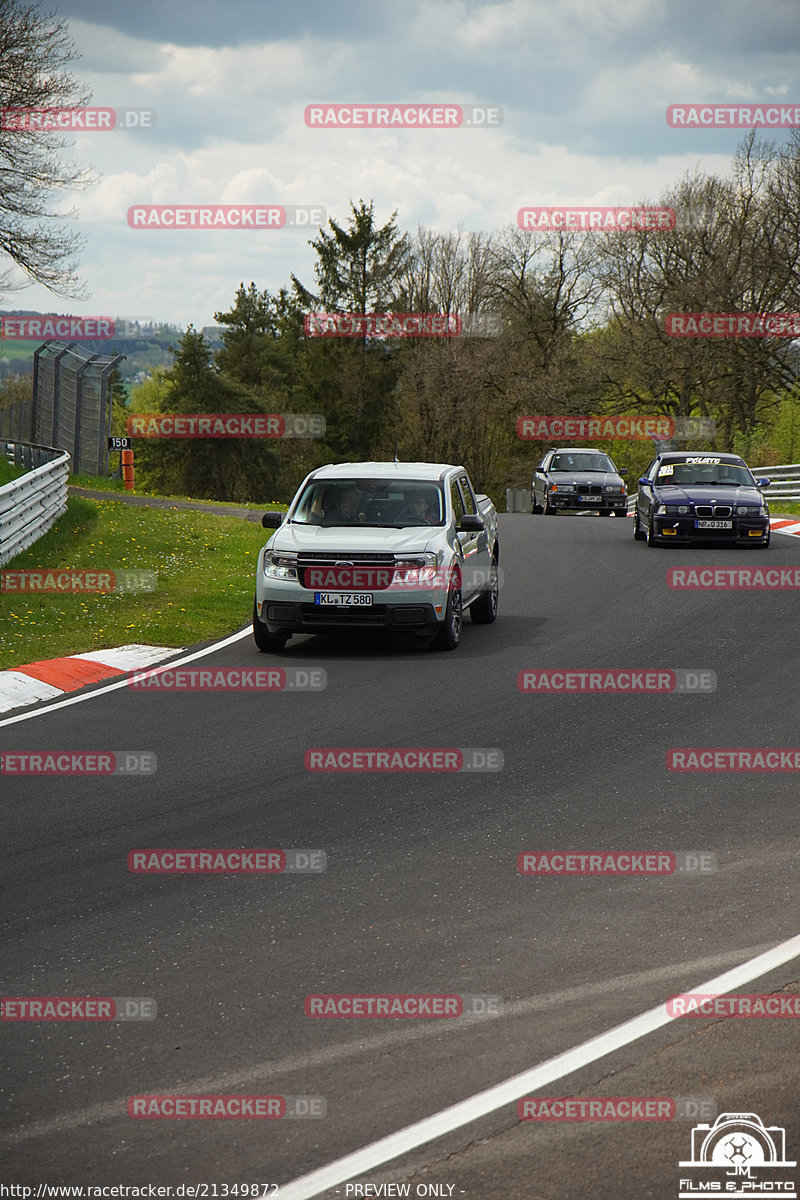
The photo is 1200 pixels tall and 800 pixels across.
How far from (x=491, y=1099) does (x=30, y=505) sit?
55.6ft

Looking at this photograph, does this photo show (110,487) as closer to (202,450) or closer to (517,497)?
(202,450)

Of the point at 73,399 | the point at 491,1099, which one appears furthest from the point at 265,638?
the point at 73,399

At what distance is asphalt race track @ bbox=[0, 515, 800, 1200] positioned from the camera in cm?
363

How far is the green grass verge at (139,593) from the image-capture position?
43.1 ft

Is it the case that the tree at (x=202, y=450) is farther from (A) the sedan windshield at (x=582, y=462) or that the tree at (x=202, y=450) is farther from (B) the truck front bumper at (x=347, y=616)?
(B) the truck front bumper at (x=347, y=616)

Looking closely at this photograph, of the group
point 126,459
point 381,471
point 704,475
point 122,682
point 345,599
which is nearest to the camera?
point 122,682

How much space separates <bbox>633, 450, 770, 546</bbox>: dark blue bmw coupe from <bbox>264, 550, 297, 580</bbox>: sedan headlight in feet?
37.0

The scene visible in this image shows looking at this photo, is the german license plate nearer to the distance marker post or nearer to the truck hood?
the truck hood

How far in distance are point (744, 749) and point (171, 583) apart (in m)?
10.1

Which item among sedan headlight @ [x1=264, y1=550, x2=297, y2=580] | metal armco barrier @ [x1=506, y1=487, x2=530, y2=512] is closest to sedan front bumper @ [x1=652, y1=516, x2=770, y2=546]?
sedan headlight @ [x1=264, y1=550, x2=297, y2=580]

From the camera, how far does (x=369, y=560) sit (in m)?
12.1

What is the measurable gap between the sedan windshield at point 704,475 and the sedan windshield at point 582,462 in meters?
10.6

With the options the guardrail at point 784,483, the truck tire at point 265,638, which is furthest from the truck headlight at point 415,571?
the guardrail at point 784,483

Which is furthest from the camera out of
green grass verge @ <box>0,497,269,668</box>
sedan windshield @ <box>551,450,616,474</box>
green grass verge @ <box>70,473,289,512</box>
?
sedan windshield @ <box>551,450,616,474</box>
